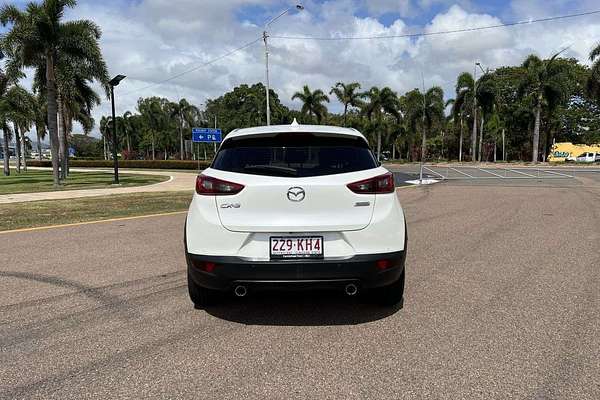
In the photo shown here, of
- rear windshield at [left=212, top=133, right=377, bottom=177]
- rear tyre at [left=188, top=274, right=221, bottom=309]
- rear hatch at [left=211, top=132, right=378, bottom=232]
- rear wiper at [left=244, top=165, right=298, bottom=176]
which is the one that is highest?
rear windshield at [left=212, top=133, right=377, bottom=177]

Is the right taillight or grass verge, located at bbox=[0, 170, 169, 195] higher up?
the right taillight

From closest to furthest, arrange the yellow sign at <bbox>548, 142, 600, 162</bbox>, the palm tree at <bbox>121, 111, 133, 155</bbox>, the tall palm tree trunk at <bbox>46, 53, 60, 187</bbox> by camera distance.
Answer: the tall palm tree trunk at <bbox>46, 53, 60, 187</bbox>, the yellow sign at <bbox>548, 142, 600, 162</bbox>, the palm tree at <bbox>121, 111, 133, 155</bbox>

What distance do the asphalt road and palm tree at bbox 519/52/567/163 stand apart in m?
44.4

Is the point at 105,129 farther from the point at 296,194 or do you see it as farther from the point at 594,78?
the point at 296,194

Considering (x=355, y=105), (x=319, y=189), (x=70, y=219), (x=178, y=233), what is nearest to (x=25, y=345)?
(x=319, y=189)

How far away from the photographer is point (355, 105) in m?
55.4

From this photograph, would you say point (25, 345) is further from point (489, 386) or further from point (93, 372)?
point (489, 386)

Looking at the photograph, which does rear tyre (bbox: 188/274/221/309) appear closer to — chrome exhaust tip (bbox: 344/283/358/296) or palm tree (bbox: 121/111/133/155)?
chrome exhaust tip (bbox: 344/283/358/296)

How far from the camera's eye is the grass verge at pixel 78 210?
30.9 ft

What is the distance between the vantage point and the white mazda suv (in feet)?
10.7

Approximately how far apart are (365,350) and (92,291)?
2.96 metres

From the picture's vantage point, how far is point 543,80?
43719 millimetres

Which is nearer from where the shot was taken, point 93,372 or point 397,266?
point 93,372

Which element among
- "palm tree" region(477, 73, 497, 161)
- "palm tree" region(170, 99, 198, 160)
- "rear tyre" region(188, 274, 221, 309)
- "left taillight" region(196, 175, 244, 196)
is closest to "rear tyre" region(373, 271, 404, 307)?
"rear tyre" region(188, 274, 221, 309)
